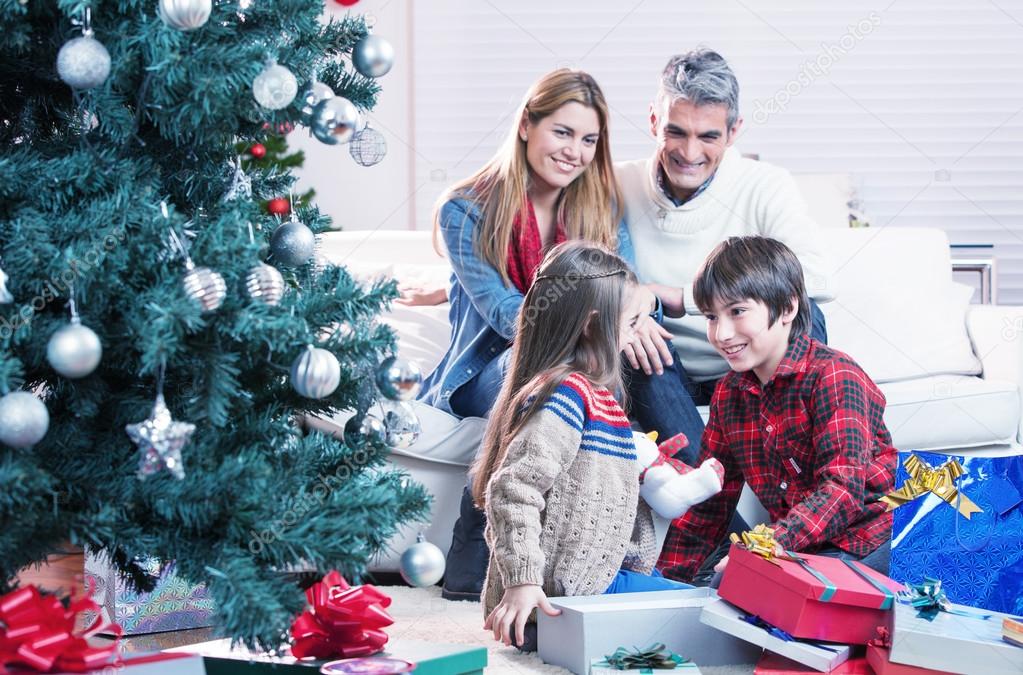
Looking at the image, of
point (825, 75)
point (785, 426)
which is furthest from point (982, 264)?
point (785, 426)

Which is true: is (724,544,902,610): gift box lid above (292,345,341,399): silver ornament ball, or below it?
below

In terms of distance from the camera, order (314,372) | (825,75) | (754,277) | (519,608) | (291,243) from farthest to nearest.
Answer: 1. (825,75)
2. (754,277)
3. (519,608)
4. (291,243)
5. (314,372)

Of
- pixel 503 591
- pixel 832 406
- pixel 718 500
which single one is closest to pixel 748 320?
pixel 832 406

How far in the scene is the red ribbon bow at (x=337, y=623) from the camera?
1.08 meters

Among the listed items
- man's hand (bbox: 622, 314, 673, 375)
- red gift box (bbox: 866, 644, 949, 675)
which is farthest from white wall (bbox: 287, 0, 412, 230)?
red gift box (bbox: 866, 644, 949, 675)

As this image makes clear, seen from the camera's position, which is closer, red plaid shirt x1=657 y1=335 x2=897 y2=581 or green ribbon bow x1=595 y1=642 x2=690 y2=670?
green ribbon bow x1=595 y1=642 x2=690 y2=670

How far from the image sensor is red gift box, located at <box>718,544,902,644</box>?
1318 mm

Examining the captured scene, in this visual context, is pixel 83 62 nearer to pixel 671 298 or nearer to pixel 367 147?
pixel 367 147

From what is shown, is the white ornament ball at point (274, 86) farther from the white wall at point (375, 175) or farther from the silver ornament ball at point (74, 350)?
the white wall at point (375, 175)

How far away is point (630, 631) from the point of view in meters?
1.41

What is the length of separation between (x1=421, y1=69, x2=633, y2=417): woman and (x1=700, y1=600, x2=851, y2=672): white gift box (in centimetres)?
69

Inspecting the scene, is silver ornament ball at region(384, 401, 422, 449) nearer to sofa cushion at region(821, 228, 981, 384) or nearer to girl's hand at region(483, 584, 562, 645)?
girl's hand at region(483, 584, 562, 645)

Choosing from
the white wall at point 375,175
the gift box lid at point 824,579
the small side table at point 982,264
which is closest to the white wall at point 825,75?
the white wall at point 375,175

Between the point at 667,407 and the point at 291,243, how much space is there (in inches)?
40.6
